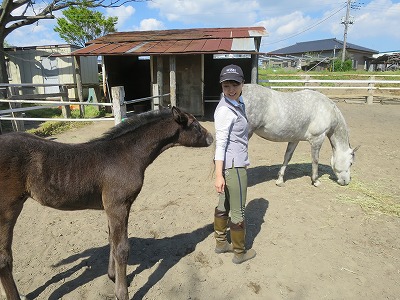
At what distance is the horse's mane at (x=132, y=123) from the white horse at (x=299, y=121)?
2239mm

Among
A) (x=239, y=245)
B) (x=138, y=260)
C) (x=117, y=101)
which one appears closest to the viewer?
(x=239, y=245)

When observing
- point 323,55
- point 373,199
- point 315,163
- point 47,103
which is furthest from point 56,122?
point 323,55

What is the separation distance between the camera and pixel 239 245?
10.2ft

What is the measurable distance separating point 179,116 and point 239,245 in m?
1.52

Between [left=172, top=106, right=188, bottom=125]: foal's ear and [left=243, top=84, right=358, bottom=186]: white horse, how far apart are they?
2067 mm

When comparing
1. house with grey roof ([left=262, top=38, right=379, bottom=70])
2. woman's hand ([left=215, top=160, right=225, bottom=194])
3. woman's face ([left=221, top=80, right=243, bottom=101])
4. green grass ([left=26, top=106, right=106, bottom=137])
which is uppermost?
house with grey roof ([left=262, top=38, right=379, bottom=70])

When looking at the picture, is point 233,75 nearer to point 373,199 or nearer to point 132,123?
point 132,123

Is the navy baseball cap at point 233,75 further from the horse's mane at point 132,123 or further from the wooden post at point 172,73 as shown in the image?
the wooden post at point 172,73

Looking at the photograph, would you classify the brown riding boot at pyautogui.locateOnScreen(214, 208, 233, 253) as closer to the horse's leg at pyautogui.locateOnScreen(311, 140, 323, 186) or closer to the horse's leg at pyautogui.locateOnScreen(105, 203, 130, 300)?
the horse's leg at pyautogui.locateOnScreen(105, 203, 130, 300)

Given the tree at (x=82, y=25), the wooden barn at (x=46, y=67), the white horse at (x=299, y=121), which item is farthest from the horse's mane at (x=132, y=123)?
the tree at (x=82, y=25)

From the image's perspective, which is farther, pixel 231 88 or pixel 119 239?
pixel 231 88

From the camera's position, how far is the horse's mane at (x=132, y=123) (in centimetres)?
270

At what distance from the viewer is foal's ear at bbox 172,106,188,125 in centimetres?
276

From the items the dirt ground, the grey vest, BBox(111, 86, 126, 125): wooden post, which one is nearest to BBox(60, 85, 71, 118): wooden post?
BBox(111, 86, 126, 125): wooden post
